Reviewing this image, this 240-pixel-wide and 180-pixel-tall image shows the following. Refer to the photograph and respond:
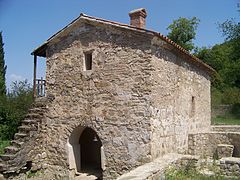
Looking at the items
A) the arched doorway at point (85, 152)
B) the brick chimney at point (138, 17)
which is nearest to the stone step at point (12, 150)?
the arched doorway at point (85, 152)

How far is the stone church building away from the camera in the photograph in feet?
26.1

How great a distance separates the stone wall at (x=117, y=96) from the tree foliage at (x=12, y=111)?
15.8 feet

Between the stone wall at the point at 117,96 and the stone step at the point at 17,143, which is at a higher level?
the stone wall at the point at 117,96

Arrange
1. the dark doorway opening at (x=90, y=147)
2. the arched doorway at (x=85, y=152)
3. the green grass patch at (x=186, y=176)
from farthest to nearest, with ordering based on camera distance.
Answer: the dark doorway opening at (x=90, y=147) < the arched doorway at (x=85, y=152) < the green grass patch at (x=186, y=176)

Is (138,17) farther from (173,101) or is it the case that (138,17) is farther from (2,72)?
(2,72)

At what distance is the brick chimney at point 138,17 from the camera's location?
855 centimetres

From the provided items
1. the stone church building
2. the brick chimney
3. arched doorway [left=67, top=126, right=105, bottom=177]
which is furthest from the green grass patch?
the brick chimney

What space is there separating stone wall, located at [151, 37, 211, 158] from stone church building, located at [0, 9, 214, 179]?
1.3 inches

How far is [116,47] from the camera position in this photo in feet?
27.8

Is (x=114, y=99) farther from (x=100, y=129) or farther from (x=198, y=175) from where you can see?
(x=198, y=175)

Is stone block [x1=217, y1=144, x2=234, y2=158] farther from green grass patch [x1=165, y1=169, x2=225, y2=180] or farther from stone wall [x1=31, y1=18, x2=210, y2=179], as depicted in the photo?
green grass patch [x1=165, y1=169, x2=225, y2=180]

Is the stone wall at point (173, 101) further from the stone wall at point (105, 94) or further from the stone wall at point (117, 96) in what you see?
the stone wall at point (105, 94)

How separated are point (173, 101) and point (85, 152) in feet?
17.0

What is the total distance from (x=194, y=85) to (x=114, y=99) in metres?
4.75
